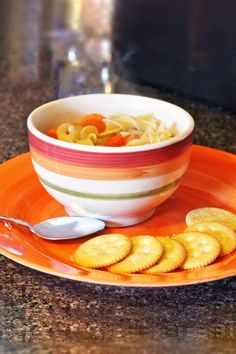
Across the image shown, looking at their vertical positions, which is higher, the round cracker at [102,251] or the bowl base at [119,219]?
the round cracker at [102,251]

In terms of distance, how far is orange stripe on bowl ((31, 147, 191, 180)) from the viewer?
2.05 feet

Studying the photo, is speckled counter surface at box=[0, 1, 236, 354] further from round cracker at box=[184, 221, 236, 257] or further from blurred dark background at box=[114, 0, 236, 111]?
blurred dark background at box=[114, 0, 236, 111]

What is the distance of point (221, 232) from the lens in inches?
25.0

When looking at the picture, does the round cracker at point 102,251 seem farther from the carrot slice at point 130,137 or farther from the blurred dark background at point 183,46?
the blurred dark background at point 183,46

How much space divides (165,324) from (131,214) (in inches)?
5.7

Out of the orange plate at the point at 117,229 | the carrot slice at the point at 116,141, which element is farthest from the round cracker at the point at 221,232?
the carrot slice at the point at 116,141

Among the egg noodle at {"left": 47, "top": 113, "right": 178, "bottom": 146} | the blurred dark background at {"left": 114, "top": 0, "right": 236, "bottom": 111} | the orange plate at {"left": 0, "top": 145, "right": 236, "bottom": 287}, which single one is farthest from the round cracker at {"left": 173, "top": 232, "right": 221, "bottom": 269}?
the blurred dark background at {"left": 114, "top": 0, "right": 236, "bottom": 111}

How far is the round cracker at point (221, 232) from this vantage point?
0.62 metres

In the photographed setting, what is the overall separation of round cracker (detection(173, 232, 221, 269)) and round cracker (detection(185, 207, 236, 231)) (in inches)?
2.4

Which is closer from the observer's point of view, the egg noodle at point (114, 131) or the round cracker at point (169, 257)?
the round cracker at point (169, 257)

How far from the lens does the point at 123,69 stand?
123 centimetres

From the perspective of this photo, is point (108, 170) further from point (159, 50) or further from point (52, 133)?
point (159, 50)

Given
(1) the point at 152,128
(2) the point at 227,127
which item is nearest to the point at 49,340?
(1) the point at 152,128

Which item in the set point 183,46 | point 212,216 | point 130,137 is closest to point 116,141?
point 130,137
